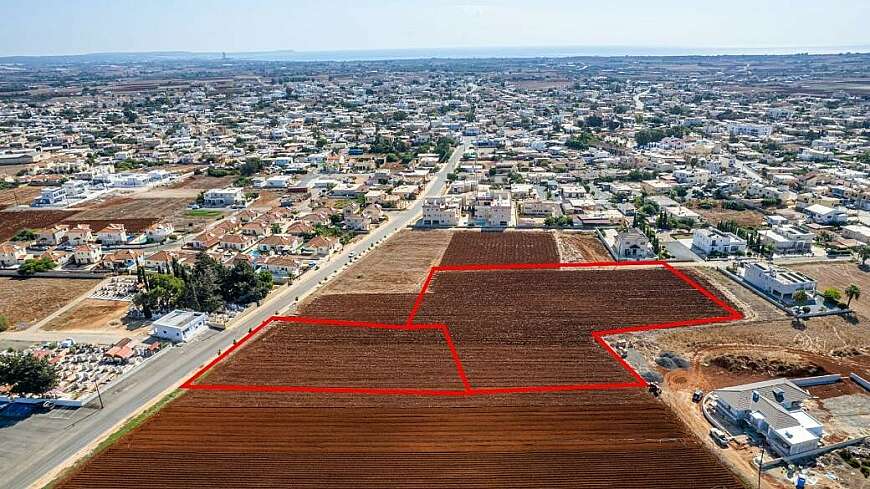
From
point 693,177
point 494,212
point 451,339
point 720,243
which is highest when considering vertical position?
point 693,177

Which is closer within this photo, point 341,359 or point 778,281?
A: point 341,359

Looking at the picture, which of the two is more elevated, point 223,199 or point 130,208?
point 223,199

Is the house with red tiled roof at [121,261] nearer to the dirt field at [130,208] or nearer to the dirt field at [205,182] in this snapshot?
the dirt field at [130,208]

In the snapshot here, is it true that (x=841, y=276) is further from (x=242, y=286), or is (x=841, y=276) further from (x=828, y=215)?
(x=242, y=286)

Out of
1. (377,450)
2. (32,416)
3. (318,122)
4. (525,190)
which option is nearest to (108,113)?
(318,122)

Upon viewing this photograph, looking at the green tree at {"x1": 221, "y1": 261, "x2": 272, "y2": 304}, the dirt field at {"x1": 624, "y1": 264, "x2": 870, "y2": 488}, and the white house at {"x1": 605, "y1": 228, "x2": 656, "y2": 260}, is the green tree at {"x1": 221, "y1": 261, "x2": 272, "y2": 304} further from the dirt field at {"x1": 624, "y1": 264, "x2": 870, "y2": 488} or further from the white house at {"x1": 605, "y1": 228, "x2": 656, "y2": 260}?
the white house at {"x1": 605, "y1": 228, "x2": 656, "y2": 260}

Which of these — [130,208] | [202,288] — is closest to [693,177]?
[202,288]
